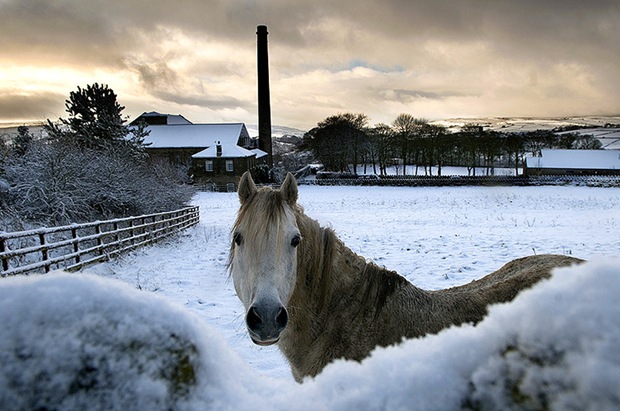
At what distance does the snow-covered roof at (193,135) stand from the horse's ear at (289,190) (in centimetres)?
5378

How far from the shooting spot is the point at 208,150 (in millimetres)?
51000

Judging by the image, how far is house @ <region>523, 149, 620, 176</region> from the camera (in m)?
54.9

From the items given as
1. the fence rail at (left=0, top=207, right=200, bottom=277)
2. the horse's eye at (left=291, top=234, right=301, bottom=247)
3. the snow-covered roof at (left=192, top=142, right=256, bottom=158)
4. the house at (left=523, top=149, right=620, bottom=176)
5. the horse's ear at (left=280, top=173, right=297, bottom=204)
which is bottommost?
the fence rail at (left=0, top=207, right=200, bottom=277)

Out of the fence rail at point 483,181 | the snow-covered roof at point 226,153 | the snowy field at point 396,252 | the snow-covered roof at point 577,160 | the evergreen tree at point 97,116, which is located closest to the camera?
the snowy field at point 396,252

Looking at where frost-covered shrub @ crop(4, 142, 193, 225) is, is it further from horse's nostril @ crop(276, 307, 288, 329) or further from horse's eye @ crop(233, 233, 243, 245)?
horse's nostril @ crop(276, 307, 288, 329)

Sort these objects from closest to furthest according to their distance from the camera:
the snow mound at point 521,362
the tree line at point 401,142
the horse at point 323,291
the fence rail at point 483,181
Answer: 1. the snow mound at point 521,362
2. the horse at point 323,291
3. the fence rail at point 483,181
4. the tree line at point 401,142

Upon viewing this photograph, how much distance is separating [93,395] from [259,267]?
5.99 feet

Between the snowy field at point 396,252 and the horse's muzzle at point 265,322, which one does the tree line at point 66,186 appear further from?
the horse's muzzle at point 265,322

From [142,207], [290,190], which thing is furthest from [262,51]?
[290,190]

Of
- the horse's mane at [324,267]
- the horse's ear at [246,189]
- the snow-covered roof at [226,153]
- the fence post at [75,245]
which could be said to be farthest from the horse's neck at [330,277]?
the snow-covered roof at [226,153]

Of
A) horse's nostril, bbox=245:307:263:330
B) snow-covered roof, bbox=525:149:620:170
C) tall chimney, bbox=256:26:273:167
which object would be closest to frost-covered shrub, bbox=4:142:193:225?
horse's nostril, bbox=245:307:263:330

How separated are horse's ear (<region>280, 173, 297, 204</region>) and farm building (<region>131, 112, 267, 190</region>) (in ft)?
139

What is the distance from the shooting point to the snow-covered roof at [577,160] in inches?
2195

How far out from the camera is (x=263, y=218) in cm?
254
